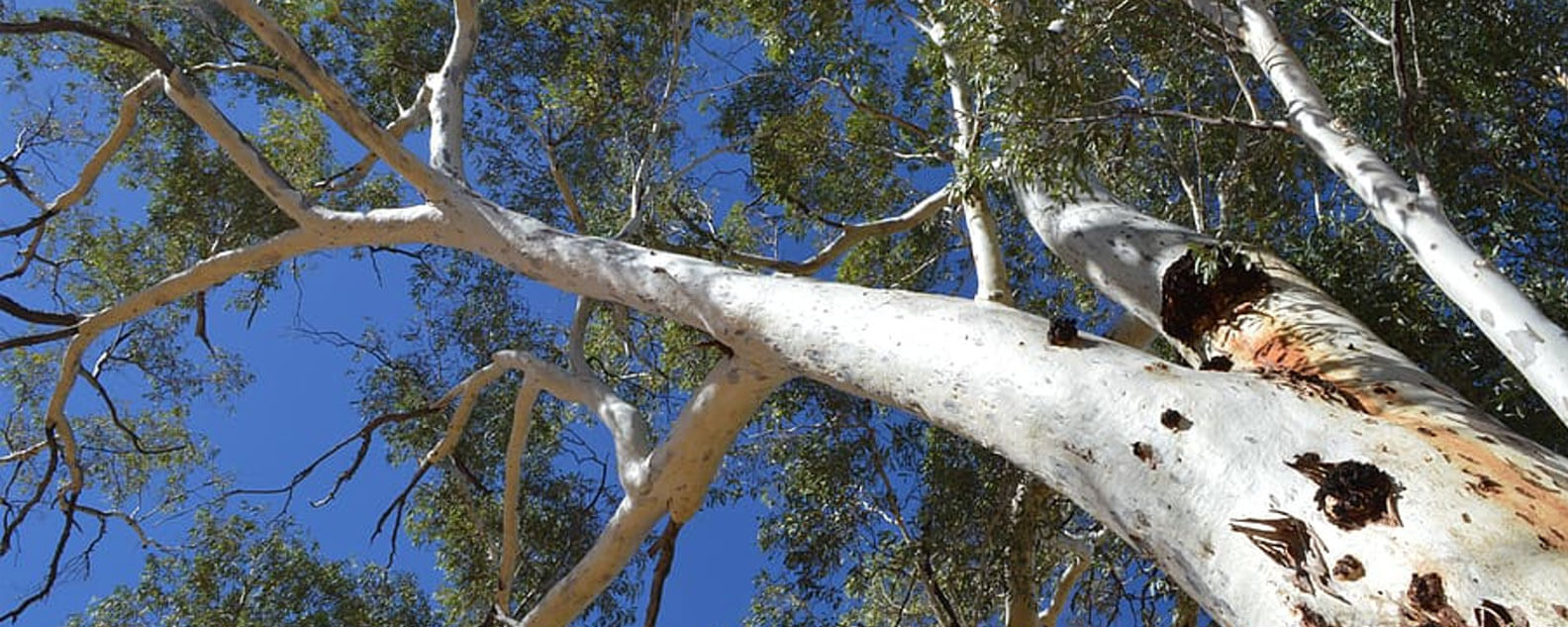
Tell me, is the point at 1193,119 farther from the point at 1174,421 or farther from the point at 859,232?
the point at 859,232

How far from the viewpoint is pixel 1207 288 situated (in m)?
2.41

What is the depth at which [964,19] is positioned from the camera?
12.6ft

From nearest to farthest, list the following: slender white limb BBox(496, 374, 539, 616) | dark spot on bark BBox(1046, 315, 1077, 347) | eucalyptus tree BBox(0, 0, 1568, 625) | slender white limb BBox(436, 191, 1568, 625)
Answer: slender white limb BBox(436, 191, 1568, 625) → eucalyptus tree BBox(0, 0, 1568, 625) → dark spot on bark BBox(1046, 315, 1077, 347) → slender white limb BBox(496, 374, 539, 616)

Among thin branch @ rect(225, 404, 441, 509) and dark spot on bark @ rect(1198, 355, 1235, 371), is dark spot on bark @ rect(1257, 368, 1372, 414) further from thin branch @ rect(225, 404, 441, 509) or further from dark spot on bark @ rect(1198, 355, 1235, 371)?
thin branch @ rect(225, 404, 441, 509)

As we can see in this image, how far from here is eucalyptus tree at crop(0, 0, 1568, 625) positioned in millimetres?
1554

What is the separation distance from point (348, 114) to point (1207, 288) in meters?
2.54

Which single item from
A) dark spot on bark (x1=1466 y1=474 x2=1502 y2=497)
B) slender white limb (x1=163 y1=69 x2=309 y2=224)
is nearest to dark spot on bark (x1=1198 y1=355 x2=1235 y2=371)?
dark spot on bark (x1=1466 y1=474 x2=1502 y2=497)

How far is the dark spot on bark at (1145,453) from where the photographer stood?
1.55 metres

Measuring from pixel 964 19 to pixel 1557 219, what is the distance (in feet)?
7.43

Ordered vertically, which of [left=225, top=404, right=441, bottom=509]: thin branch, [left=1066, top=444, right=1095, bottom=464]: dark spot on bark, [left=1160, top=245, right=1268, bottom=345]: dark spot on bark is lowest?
[left=1066, top=444, right=1095, bottom=464]: dark spot on bark

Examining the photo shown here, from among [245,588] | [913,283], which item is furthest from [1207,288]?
Answer: [245,588]

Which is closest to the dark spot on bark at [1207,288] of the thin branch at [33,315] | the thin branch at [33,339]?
the thin branch at [33,315]

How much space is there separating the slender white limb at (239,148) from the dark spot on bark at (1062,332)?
2.66 metres

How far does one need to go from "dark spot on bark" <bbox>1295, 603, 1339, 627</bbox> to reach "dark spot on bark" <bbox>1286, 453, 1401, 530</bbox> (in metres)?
0.11
